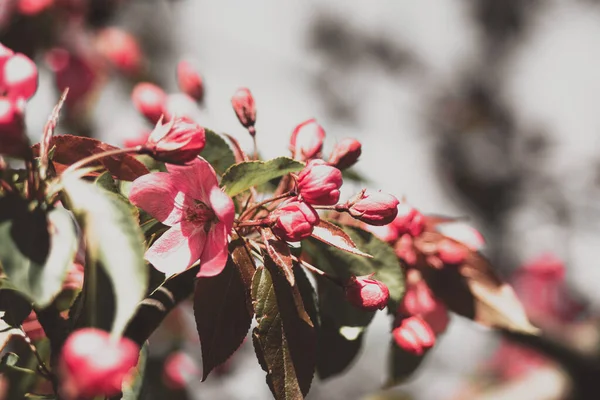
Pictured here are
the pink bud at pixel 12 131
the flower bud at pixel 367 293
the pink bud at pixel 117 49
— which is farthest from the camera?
the pink bud at pixel 117 49

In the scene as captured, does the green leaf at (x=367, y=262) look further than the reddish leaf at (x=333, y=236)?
Yes

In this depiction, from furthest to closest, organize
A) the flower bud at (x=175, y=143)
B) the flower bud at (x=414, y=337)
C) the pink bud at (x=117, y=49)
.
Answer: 1. the pink bud at (x=117, y=49)
2. the flower bud at (x=414, y=337)
3. the flower bud at (x=175, y=143)

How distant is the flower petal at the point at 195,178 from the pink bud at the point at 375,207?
0.21 metres

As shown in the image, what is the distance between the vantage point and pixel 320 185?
89 cm

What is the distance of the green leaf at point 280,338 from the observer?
0.87 m

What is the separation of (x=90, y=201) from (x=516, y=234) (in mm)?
4971

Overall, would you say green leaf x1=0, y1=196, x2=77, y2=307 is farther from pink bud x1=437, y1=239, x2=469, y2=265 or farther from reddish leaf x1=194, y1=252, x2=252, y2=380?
pink bud x1=437, y1=239, x2=469, y2=265

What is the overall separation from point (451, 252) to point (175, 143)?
1.98 feet

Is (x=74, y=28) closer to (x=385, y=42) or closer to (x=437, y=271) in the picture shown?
(x=437, y=271)

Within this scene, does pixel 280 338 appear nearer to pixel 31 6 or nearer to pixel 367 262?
pixel 367 262

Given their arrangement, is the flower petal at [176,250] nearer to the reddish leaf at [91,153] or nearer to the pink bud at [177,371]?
the reddish leaf at [91,153]

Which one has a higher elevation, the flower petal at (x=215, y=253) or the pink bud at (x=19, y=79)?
the pink bud at (x=19, y=79)

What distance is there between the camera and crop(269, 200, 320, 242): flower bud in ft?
2.77

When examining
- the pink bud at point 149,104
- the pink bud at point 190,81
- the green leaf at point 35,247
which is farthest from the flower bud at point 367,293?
the pink bud at point 190,81
